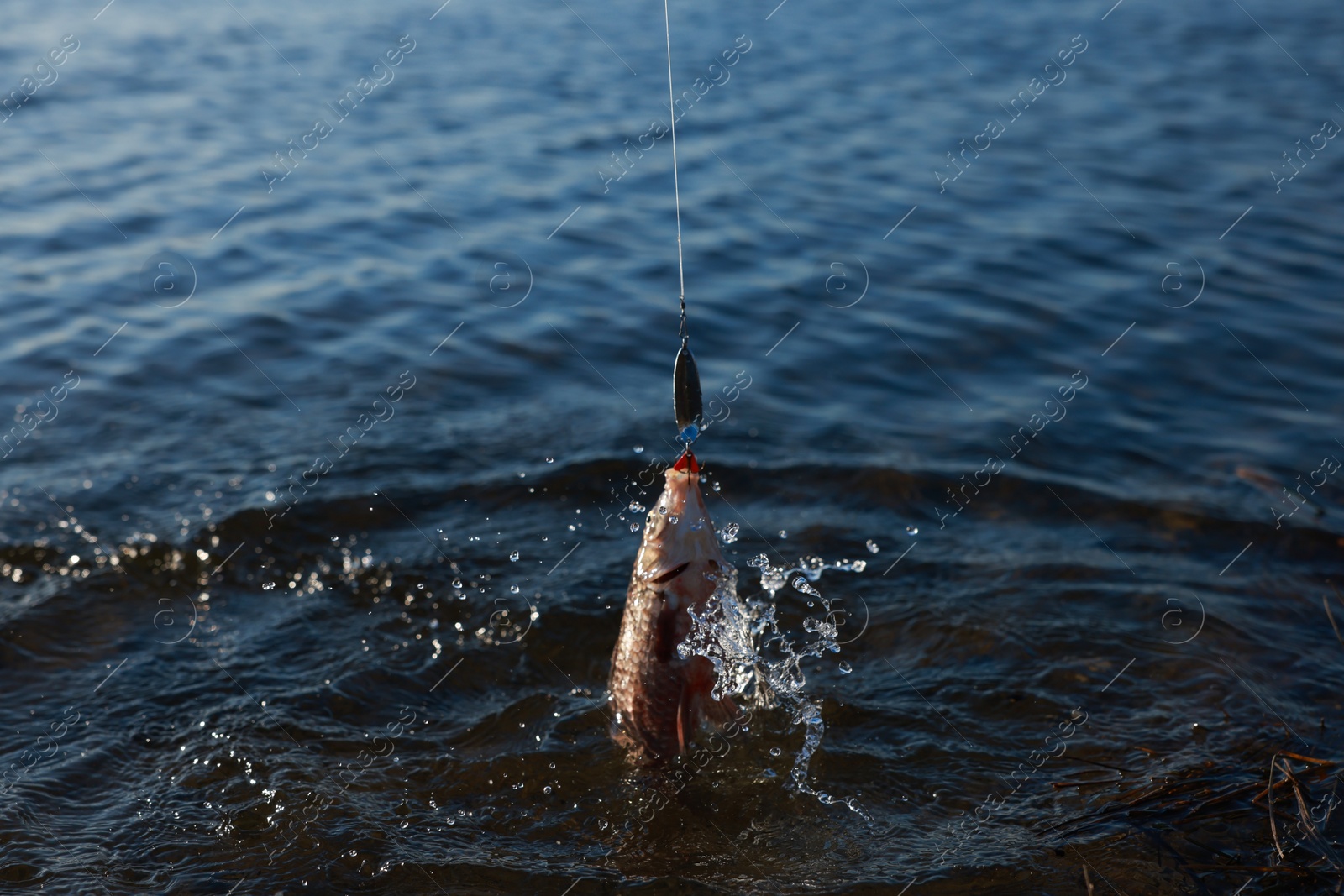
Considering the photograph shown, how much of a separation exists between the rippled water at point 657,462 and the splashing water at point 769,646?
9 centimetres

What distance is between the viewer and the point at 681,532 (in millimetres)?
4484

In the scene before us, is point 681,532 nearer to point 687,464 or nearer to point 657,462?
point 687,464

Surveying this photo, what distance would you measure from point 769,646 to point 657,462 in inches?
76.3

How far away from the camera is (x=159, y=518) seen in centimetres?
704

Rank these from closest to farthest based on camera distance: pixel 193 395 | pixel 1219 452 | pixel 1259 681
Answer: pixel 1259 681 → pixel 1219 452 → pixel 193 395

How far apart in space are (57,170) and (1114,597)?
1164cm

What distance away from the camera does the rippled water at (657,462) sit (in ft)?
16.4

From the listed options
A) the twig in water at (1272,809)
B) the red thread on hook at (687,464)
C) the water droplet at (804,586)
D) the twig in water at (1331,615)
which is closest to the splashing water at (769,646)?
the water droplet at (804,586)

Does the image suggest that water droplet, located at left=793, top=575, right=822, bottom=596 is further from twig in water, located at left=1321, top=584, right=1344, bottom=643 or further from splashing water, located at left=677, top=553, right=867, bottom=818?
twig in water, located at left=1321, top=584, right=1344, bottom=643

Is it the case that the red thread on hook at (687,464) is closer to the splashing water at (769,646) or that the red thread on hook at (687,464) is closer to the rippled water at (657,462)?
the splashing water at (769,646)

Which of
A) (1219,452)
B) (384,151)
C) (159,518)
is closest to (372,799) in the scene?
(159,518)

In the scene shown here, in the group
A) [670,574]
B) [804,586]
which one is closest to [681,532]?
[670,574]

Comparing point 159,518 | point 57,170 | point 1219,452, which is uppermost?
point 57,170

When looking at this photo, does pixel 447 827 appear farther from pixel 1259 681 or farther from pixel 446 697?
pixel 1259 681
